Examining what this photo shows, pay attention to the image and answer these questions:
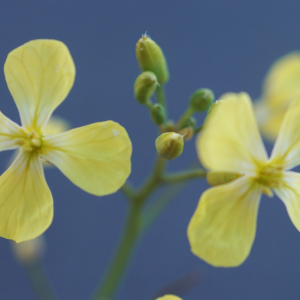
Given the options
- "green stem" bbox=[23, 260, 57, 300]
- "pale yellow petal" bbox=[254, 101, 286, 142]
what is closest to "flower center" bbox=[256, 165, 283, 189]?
"pale yellow petal" bbox=[254, 101, 286, 142]

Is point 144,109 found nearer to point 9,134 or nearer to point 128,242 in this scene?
point 128,242

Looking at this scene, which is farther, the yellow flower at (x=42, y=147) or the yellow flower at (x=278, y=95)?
the yellow flower at (x=278, y=95)

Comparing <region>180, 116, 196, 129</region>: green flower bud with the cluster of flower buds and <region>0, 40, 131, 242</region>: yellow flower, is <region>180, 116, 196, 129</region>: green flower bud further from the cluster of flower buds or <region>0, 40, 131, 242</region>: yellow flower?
<region>0, 40, 131, 242</region>: yellow flower

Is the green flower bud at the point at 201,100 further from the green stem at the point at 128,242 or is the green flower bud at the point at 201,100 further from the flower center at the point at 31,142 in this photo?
the flower center at the point at 31,142

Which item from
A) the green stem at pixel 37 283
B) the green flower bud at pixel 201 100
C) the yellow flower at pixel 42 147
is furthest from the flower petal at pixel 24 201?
the green stem at pixel 37 283

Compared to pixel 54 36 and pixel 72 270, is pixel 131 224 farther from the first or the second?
pixel 54 36

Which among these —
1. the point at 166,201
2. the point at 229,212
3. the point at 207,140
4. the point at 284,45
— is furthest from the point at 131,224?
the point at 284,45
